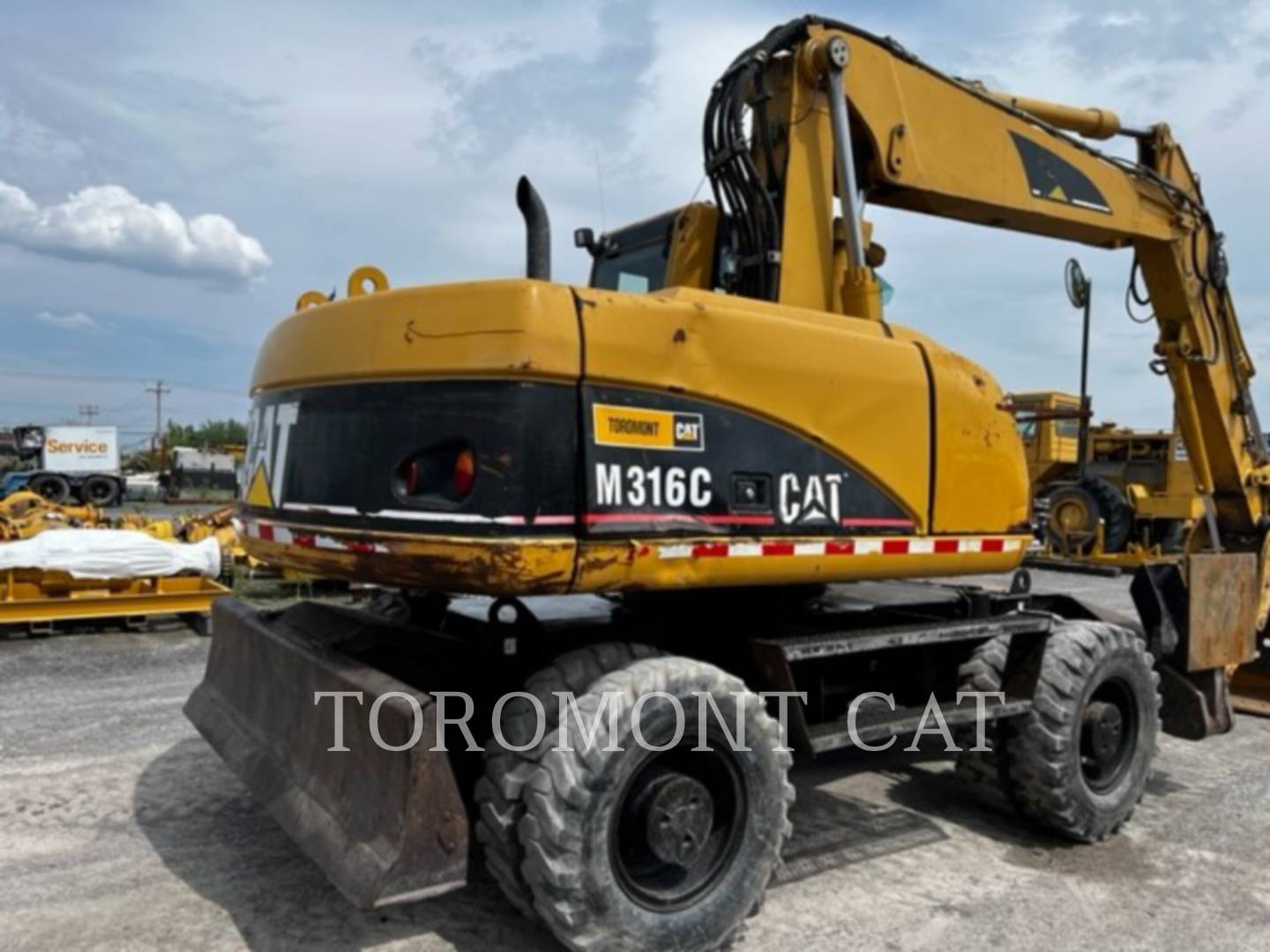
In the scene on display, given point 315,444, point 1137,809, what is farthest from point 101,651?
point 1137,809

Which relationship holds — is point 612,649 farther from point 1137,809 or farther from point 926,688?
point 1137,809

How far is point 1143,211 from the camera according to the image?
596 cm

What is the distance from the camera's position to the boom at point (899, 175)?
14.8 ft

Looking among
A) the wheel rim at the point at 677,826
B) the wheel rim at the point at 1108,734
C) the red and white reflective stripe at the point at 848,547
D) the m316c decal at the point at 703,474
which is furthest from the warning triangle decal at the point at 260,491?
the wheel rim at the point at 1108,734

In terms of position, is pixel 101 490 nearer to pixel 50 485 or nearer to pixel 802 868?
pixel 50 485

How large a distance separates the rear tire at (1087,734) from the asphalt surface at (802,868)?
19cm

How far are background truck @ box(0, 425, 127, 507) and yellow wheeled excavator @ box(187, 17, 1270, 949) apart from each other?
32.6 m

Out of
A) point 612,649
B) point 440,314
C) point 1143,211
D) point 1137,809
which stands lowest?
point 1137,809

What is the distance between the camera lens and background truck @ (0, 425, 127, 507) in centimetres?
3312

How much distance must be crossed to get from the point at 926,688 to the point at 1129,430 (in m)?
18.5

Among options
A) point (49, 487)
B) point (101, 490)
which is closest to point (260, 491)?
point (49, 487)

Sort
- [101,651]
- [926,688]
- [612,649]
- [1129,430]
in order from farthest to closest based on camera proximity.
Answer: [1129,430] → [101,651] → [926,688] → [612,649]

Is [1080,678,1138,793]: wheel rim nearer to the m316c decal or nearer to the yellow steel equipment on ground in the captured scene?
the m316c decal

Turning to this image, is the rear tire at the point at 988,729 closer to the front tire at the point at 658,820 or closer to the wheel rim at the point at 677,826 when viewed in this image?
the front tire at the point at 658,820
